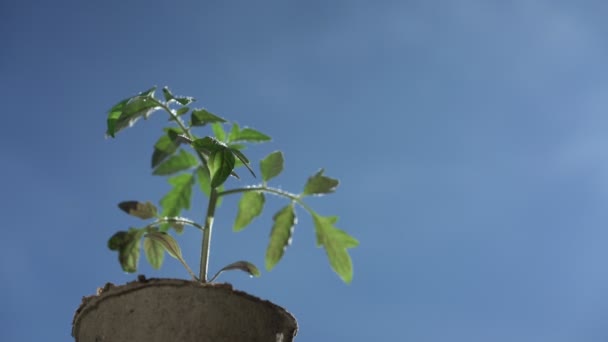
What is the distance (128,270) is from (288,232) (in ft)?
1.06

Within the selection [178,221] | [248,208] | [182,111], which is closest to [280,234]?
[248,208]

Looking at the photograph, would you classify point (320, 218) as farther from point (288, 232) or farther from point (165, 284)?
point (165, 284)

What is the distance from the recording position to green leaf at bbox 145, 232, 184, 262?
113 centimetres

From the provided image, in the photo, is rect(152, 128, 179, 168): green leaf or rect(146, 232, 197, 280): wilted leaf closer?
rect(146, 232, 197, 280): wilted leaf

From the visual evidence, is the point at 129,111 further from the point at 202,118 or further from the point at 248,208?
the point at 248,208

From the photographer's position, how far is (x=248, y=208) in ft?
4.41

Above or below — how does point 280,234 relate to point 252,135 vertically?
below

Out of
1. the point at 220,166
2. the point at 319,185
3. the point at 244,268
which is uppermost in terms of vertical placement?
the point at 319,185

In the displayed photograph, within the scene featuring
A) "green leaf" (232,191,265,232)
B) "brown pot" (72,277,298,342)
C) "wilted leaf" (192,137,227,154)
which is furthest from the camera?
"green leaf" (232,191,265,232)

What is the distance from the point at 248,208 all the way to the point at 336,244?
20 cm

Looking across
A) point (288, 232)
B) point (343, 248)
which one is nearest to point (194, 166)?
point (288, 232)

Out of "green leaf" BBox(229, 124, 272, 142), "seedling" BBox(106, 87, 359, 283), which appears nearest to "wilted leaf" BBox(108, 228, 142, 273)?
"seedling" BBox(106, 87, 359, 283)

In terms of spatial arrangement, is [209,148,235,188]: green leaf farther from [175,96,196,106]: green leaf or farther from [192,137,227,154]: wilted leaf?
[175,96,196,106]: green leaf

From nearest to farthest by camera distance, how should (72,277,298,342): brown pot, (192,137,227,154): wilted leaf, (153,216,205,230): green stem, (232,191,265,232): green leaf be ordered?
(72,277,298,342): brown pot
(192,137,227,154): wilted leaf
(153,216,205,230): green stem
(232,191,265,232): green leaf
